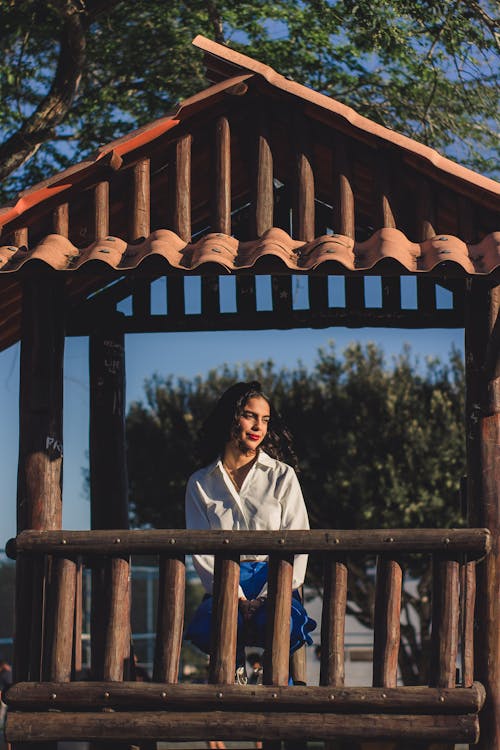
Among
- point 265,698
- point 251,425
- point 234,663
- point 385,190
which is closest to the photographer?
point 265,698

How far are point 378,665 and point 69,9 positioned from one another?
28.7 ft

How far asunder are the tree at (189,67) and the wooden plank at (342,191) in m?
6.53

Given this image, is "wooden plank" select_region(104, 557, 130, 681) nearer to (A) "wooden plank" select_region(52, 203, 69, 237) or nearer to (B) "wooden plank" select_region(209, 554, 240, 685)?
(B) "wooden plank" select_region(209, 554, 240, 685)

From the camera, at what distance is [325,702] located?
5969 mm

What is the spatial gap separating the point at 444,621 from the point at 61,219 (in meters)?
3.10

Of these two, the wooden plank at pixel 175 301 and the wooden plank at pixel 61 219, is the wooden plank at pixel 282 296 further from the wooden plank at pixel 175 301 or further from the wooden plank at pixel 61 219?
the wooden plank at pixel 61 219

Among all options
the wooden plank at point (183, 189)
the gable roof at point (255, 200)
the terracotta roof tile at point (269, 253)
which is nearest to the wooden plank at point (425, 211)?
the gable roof at point (255, 200)

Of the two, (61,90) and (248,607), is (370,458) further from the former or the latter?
(248,607)

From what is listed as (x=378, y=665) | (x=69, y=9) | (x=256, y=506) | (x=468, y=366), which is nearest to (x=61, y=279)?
(x=256, y=506)

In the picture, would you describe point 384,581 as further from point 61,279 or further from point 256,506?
point 61,279

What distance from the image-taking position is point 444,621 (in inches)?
240

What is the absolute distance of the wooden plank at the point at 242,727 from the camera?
5.96m

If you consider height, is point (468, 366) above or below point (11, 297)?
below

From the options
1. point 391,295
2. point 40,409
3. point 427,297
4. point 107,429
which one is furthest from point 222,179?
point 107,429
